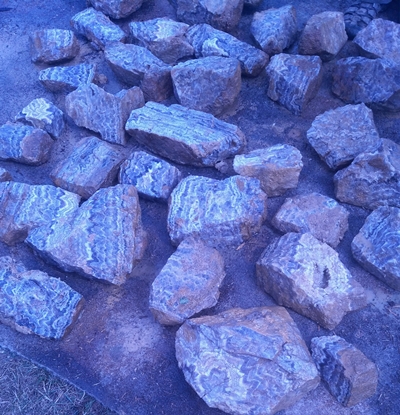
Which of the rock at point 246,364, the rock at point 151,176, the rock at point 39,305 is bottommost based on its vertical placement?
the rock at point 39,305

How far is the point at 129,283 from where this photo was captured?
3016 mm

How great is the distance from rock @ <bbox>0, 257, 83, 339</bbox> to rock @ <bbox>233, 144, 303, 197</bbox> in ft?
4.33

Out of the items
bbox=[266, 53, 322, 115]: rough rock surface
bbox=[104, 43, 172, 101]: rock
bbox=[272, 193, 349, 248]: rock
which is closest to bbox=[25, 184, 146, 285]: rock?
bbox=[272, 193, 349, 248]: rock

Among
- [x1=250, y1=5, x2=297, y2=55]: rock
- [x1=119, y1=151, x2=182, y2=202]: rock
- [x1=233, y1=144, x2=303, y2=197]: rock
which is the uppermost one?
[x1=250, y1=5, x2=297, y2=55]: rock

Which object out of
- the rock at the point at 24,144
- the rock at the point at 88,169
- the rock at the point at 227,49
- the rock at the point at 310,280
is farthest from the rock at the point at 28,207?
the rock at the point at 227,49

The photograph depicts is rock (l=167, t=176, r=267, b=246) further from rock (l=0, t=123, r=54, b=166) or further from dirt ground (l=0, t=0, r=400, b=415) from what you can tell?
rock (l=0, t=123, r=54, b=166)

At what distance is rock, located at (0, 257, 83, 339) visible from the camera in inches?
108

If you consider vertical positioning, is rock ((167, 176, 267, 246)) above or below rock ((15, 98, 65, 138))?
above

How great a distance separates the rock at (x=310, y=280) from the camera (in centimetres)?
270

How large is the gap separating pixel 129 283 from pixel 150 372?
0.57 meters

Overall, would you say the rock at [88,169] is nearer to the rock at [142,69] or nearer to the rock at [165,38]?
the rock at [142,69]

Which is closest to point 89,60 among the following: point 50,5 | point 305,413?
point 50,5

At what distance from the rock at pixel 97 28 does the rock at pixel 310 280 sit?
2.54m

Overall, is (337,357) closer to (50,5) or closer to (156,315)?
(156,315)
